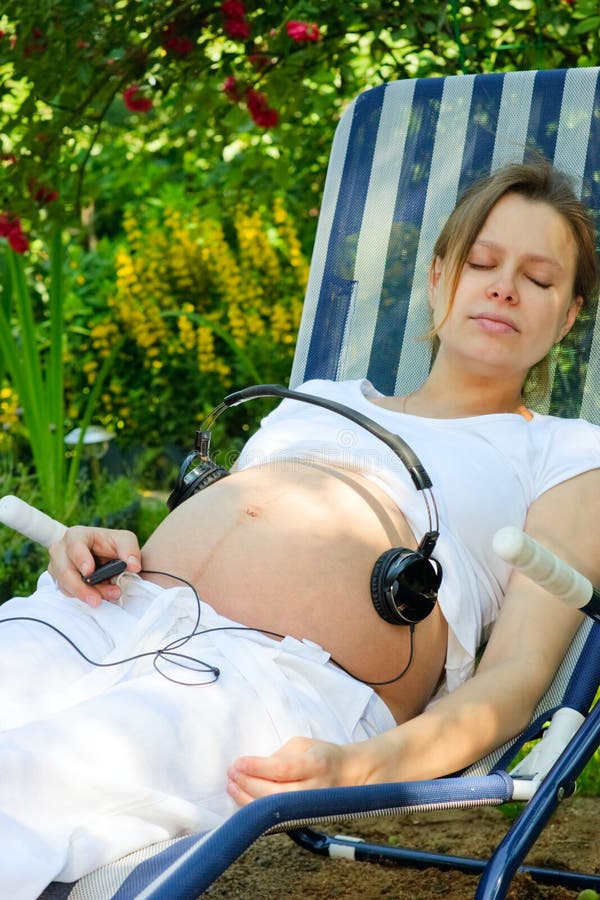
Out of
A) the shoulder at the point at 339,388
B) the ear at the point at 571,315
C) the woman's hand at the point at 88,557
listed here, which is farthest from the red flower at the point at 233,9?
the woman's hand at the point at 88,557

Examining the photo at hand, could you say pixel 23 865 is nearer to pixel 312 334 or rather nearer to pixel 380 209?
pixel 312 334

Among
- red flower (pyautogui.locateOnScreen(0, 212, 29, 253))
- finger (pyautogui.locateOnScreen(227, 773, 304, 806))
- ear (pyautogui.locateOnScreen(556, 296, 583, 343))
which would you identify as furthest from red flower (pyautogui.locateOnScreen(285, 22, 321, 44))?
finger (pyautogui.locateOnScreen(227, 773, 304, 806))

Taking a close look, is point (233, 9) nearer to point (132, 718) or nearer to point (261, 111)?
point (261, 111)

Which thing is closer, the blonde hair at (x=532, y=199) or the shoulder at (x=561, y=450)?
the shoulder at (x=561, y=450)

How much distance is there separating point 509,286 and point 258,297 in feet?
11.7

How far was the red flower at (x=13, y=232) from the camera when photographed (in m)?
3.85

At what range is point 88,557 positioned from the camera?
79.3 inches

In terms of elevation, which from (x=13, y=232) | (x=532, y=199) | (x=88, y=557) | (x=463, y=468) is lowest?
(x=88, y=557)

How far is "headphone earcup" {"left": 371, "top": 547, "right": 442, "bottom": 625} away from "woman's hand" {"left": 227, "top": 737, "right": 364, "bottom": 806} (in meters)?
0.36

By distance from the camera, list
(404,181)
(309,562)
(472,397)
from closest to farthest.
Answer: (309,562), (472,397), (404,181)

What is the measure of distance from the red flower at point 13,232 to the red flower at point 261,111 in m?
0.86

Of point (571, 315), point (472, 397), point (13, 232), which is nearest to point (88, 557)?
point (472, 397)

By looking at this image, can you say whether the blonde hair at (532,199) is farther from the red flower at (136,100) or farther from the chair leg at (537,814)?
the red flower at (136,100)

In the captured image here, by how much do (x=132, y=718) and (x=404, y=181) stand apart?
177 centimetres
